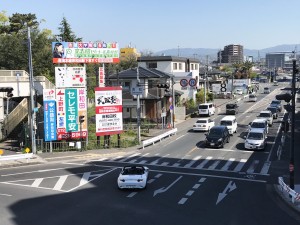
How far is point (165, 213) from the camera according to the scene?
18.8m

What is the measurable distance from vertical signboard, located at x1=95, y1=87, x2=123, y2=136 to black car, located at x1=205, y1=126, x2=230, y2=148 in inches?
349

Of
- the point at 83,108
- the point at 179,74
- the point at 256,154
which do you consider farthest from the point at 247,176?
the point at 179,74

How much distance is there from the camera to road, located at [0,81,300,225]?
18297 millimetres

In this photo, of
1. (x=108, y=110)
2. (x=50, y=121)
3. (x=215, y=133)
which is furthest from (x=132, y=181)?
(x=215, y=133)

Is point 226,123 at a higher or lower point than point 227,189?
higher

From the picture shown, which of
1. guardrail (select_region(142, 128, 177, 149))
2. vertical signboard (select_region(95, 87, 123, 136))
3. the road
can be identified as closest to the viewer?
the road

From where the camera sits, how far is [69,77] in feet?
121

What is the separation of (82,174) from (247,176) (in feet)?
38.0

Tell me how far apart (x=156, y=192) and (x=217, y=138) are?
1653 cm

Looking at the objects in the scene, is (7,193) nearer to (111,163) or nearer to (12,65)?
(111,163)

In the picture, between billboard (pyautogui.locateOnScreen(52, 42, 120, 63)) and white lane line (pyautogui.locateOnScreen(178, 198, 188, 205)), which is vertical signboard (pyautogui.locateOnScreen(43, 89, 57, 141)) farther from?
white lane line (pyautogui.locateOnScreen(178, 198, 188, 205))

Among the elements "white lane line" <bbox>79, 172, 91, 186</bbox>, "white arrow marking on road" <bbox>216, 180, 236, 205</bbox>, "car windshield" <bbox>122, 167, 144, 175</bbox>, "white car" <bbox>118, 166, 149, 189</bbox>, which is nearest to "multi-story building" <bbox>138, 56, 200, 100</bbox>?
"white lane line" <bbox>79, 172, 91, 186</bbox>

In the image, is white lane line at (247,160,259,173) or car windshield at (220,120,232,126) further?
car windshield at (220,120,232,126)

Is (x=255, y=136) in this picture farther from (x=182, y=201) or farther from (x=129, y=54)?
(x=129, y=54)
